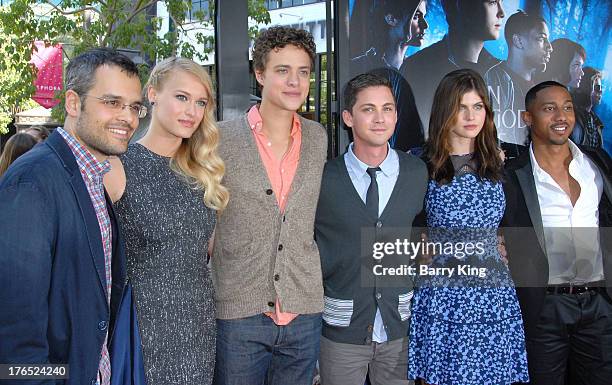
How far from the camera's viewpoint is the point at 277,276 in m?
2.43

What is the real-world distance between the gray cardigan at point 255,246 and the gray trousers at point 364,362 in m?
0.31

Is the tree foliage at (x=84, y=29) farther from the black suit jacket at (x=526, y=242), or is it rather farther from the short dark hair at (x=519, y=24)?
the black suit jacket at (x=526, y=242)

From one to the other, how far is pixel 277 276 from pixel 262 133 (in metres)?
0.67

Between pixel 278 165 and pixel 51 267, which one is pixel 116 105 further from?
pixel 278 165

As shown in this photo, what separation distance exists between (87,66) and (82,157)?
31 centimetres

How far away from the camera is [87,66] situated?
186cm

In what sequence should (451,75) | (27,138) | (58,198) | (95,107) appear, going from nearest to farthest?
(58,198), (95,107), (451,75), (27,138)

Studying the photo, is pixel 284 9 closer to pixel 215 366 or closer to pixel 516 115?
pixel 516 115

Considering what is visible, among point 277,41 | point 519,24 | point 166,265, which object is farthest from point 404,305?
point 519,24

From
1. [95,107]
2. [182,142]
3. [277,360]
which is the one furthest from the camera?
[277,360]

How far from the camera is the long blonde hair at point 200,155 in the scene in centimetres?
229

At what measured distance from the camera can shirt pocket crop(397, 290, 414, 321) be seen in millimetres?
2650

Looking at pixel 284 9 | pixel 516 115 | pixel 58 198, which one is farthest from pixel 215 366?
pixel 284 9

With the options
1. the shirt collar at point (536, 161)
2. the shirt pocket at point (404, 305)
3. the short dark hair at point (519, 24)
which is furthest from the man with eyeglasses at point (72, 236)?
the short dark hair at point (519, 24)
